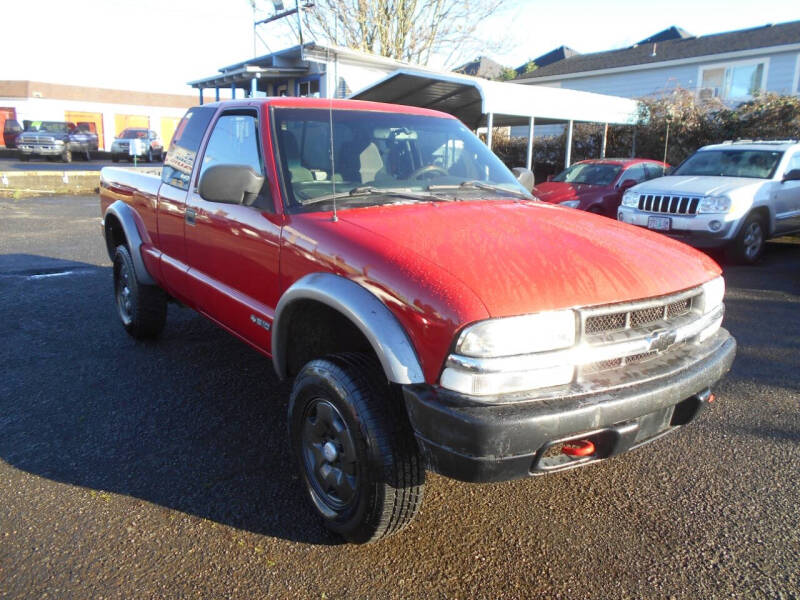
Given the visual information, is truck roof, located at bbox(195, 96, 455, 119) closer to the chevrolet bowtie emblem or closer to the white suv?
the chevrolet bowtie emblem

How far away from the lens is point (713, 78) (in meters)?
22.2

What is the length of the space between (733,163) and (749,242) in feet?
5.11

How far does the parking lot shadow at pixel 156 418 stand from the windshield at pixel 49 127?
28.5 meters

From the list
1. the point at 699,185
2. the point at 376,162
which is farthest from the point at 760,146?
the point at 376,162

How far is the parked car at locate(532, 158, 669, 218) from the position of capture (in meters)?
10.2

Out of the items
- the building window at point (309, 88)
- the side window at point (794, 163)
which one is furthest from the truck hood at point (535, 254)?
the building window at point (309, 88)

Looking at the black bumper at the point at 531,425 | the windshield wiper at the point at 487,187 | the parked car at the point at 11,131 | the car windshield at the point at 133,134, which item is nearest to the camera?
the black bumper at the point at 531,425

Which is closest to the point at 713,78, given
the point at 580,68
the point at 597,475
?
the point at 580,68

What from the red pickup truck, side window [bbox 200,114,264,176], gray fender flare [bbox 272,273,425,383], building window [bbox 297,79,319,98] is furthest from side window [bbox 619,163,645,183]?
building window [bbox 297,79,319,98]

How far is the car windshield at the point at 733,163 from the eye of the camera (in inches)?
348

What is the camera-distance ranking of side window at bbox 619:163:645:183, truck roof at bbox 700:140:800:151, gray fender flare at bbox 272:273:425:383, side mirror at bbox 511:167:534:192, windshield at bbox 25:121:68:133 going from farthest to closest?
windshield at bbox 25:121:68:133
side window at bbox 619:163:645:183
truck roof at bbox 700:140:800:151
side mirror at bbox 511:167:534:192
gray fender flare at bbox 272:273:425:383

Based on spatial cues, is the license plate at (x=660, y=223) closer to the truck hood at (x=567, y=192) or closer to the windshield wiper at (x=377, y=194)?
the truck hood at (x=567, y=192)

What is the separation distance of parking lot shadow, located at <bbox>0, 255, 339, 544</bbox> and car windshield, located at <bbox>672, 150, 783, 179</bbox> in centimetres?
782

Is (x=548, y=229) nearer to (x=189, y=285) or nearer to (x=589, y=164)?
(x=189, y=285)
